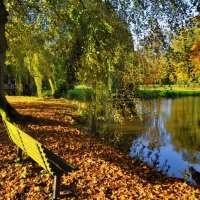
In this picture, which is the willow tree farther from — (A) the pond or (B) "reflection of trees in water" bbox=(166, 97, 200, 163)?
(B) "reflection of trees in water" bbox=(166, 97, 200, 163)

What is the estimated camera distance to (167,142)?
1636 cm

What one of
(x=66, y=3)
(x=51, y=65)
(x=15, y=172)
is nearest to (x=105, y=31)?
(x=66, y=3)

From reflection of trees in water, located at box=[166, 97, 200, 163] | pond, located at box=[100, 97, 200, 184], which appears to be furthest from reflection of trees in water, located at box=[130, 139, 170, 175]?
reflection of trees in water, located at box=[166, 97, 200, 163]

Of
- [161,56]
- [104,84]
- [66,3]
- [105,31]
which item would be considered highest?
[66,3]

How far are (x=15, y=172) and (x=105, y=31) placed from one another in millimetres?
4461

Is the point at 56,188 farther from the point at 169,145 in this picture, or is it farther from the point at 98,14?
the point at 169,145

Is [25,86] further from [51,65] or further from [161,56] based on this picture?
[161,56]

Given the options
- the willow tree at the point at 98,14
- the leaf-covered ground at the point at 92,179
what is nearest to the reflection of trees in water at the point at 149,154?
the leaf-covered ground at the point at 92,179

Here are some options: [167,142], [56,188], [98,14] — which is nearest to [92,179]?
[56,188]

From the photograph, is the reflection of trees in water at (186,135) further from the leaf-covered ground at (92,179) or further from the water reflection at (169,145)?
the leaf-covered ground at (92,179)

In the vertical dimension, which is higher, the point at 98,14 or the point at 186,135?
the point at 98,14

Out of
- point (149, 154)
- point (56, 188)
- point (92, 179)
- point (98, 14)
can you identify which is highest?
point (98, 14)

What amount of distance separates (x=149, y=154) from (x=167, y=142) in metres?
3.23

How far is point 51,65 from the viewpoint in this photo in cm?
2858
